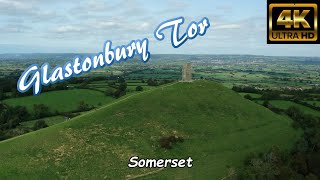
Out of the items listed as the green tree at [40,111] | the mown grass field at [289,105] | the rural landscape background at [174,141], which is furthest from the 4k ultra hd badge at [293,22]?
the green tree at [40,111]

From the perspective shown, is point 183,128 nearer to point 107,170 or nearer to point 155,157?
point 155,157

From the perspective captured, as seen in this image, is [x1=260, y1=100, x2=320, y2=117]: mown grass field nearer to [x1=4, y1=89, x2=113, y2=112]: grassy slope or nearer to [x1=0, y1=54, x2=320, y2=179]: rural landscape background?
[x1=0, y1=54, x2=320, y2=179]: rural landscape background

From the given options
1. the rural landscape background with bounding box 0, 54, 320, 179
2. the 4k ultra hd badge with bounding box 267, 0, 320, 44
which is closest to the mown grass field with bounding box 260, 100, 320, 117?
the rural landscape background with bounding box 0, 54, 320, 179

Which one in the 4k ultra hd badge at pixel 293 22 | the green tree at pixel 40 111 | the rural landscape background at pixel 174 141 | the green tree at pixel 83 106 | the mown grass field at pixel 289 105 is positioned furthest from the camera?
the green tree at pixel 83 106

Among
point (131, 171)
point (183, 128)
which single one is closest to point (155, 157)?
point (131, 171)

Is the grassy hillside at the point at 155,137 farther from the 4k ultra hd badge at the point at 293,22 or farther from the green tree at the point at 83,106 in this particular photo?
the green tree at the point at 83,106
